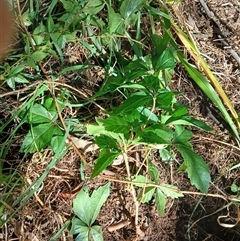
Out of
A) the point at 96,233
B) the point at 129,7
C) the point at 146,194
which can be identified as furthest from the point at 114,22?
the point at 96,233

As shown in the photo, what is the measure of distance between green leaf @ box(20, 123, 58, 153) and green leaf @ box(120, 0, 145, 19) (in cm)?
41

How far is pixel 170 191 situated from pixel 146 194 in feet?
0.24

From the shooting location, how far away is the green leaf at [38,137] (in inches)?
47.5

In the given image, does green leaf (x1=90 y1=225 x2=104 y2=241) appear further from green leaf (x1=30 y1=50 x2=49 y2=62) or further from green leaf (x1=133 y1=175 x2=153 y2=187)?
green leaf (x1=30 y1=50 x2=49 y2=62)

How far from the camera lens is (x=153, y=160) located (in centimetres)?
135

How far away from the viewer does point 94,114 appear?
52.1 inches

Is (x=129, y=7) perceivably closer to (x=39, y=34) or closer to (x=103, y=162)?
(x=39, y=34)

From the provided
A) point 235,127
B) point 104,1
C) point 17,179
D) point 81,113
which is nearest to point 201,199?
point 235,127

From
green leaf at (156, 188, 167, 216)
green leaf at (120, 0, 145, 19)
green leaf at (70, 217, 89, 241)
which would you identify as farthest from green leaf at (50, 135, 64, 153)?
green leaf at (120, 0, 145, 19)

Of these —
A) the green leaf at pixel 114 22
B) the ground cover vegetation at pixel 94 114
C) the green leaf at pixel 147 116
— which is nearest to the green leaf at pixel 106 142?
the ground cover vegetation at pixel 94 114

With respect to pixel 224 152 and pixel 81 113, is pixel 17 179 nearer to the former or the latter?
pixel 81 113

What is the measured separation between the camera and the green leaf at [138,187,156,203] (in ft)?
4.13

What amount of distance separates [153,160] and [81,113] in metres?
0.27

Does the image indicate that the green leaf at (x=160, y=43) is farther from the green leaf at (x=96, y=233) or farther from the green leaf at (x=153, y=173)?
the green leaf at (x=96, y=233)
